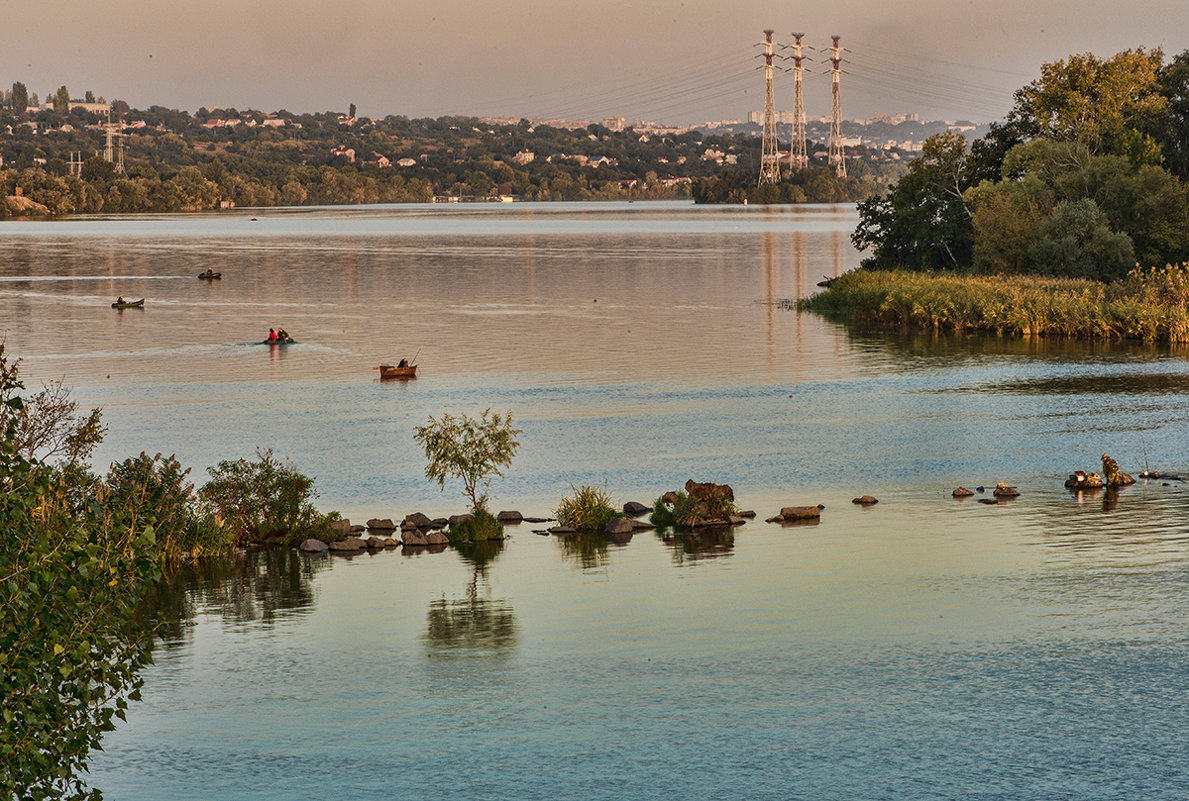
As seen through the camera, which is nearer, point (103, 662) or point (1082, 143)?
point (103, 662)

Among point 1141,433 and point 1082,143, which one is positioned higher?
point 1082,143

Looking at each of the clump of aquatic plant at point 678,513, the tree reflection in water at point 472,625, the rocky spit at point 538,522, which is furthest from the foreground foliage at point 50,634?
the clump of aquatic plant at point 678,513

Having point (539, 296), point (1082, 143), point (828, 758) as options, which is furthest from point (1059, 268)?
point (828, 758)

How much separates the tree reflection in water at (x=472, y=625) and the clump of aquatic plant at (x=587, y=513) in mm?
4707

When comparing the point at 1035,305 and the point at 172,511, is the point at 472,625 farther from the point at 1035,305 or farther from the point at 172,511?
the point at 1035,305

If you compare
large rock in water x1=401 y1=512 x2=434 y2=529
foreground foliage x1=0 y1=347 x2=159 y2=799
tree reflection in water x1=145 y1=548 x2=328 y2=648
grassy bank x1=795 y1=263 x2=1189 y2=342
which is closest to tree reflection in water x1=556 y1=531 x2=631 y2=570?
large rock in water x1=401 y1=512 x2=434 y2=529

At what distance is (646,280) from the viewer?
419ft

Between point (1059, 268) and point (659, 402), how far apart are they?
41.5m

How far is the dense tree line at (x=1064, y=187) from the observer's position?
87312mm

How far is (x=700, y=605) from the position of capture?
87.8 feet

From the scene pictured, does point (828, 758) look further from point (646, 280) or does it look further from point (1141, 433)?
point (646, 280)

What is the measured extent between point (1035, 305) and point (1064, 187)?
15.8 meters

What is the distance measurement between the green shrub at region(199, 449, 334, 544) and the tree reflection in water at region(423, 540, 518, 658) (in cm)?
564

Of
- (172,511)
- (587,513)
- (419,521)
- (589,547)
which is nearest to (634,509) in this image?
(587,513)
